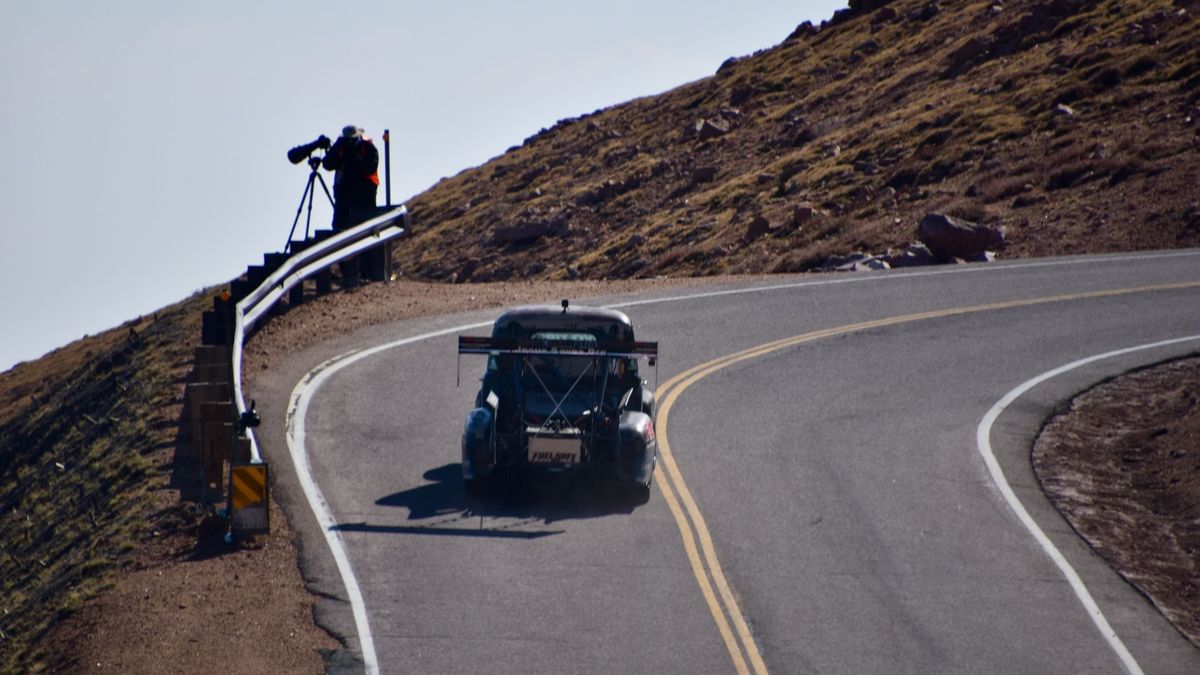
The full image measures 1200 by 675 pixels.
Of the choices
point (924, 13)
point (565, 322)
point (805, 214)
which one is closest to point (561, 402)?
point (565, 322)

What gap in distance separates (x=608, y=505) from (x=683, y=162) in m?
48.0

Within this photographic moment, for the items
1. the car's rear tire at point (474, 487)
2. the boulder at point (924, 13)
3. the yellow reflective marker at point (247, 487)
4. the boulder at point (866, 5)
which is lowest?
the car's rear tire at point (474, 487)

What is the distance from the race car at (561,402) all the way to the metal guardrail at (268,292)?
2259 mm

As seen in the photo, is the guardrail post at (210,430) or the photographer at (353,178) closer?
the guardrail post at (210,430)

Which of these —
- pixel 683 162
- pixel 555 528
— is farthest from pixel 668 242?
pixel 555 528

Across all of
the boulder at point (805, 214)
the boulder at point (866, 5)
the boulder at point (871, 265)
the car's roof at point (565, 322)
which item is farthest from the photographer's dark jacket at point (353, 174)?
the boulder at point (866, 5)

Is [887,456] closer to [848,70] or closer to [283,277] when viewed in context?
[283,277]

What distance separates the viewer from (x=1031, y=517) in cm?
1611

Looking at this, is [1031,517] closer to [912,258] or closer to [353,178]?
[353,178]

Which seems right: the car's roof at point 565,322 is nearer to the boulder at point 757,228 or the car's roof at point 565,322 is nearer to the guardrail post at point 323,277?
the guardrail post at point 323,277

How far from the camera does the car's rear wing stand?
1588 centimetres

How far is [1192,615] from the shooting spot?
45.5ft

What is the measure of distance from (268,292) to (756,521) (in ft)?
30.4

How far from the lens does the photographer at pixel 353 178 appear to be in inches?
986
